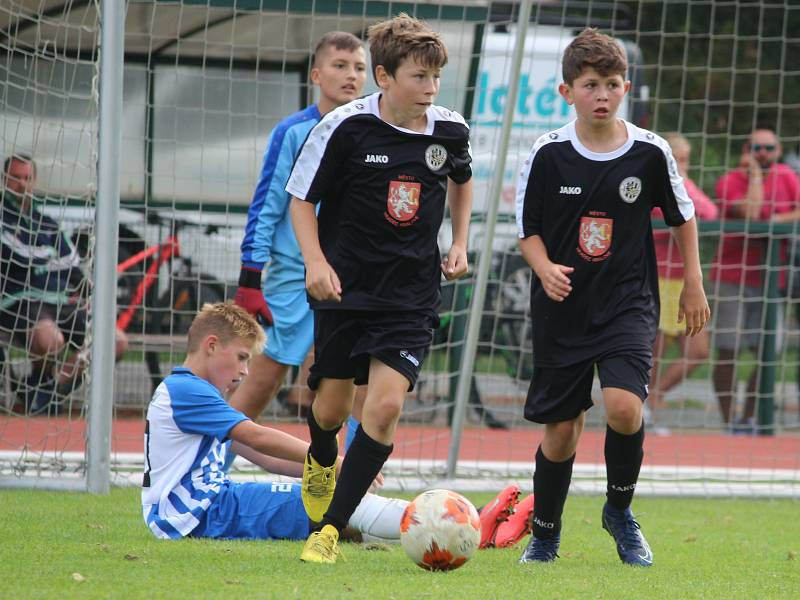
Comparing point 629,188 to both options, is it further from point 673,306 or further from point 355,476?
point 673,306

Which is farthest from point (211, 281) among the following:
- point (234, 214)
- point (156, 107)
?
point (156, 107)

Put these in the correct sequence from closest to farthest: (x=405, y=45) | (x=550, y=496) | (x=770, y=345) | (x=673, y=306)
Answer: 1. (x=405, y=45)
2. (x=550, y=496)
3. (x=673, y=306)
4. (x=770, y=345)

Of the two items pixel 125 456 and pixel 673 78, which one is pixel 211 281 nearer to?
pixel 125 456

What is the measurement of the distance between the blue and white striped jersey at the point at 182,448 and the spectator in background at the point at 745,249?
500cm

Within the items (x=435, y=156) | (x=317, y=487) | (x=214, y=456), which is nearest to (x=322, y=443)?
(x=317, y=487)

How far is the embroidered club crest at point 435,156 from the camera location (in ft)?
14.5

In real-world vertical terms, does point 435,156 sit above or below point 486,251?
above

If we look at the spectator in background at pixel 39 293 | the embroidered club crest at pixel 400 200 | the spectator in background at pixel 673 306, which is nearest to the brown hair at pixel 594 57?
the embroidered club crest at pixel 400 200

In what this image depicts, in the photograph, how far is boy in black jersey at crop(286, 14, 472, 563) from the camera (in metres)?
4.26

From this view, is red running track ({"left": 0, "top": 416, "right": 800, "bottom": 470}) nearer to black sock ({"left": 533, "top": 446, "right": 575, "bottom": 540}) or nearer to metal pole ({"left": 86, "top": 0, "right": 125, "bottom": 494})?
metal pole ({"left": 86, "top": 0, "right": 125, "bottom": 494})

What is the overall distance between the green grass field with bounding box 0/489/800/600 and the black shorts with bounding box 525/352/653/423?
54cm

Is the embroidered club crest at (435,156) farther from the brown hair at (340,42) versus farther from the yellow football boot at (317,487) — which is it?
the brown hair at (340,42)

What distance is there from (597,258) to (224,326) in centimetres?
141

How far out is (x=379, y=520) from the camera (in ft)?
16.0
